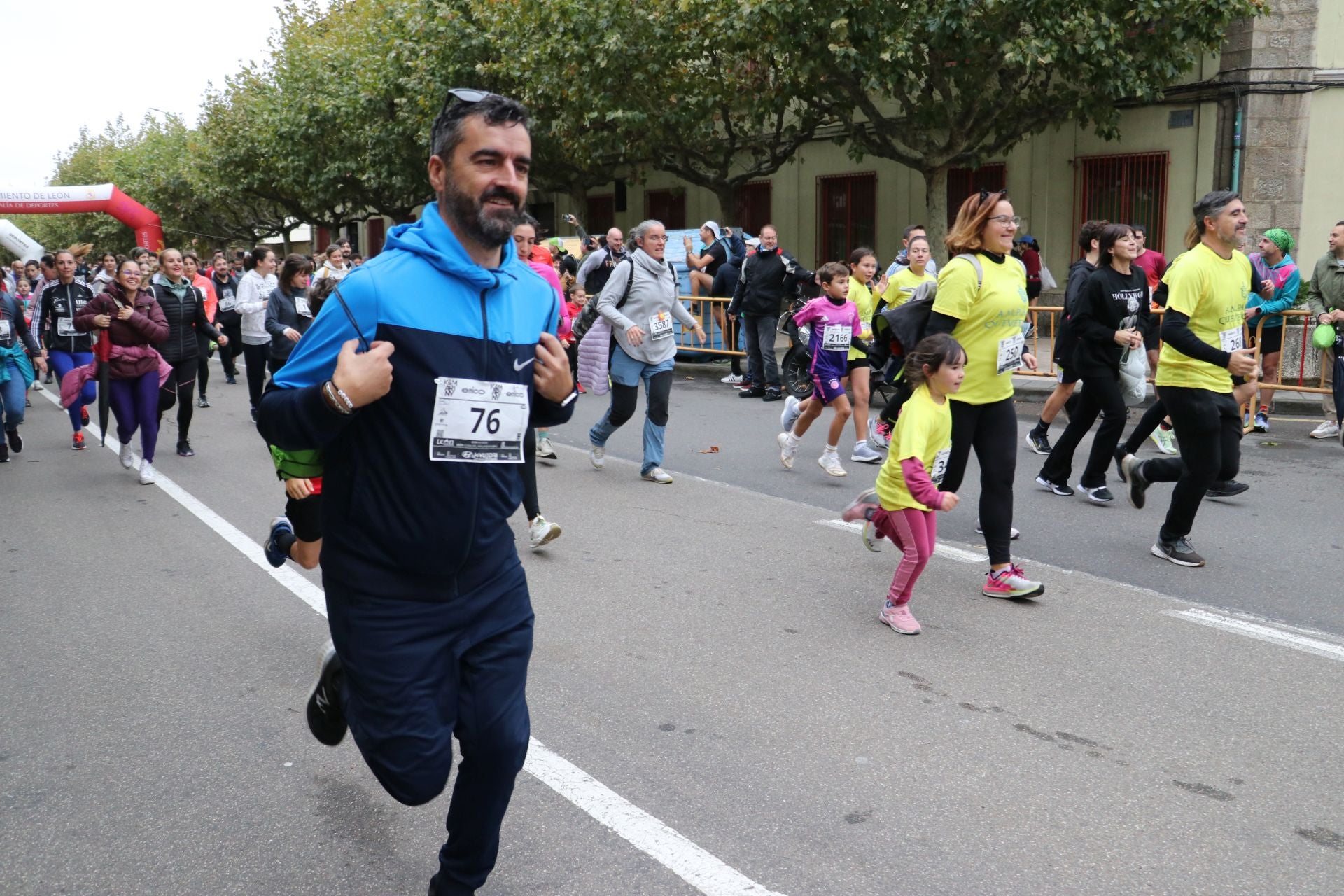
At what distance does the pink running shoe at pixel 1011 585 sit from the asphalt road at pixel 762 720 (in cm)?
6

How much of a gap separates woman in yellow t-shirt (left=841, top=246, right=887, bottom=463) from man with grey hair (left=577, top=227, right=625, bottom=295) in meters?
2.33

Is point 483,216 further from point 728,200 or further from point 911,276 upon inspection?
point 728,200

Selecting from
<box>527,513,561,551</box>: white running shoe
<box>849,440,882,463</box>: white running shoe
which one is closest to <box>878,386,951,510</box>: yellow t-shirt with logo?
<box>527,513,561,551</box>: white running shoe

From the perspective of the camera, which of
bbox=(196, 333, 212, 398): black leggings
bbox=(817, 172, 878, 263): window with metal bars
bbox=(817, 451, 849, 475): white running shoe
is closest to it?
bbox=(817, 451, 849, 475): white running shoe

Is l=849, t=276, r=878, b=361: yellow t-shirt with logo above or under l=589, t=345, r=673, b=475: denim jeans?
above

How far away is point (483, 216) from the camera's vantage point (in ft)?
8.93

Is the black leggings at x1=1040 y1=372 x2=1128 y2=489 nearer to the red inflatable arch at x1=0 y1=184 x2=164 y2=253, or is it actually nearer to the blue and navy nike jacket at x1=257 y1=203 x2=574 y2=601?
the blue and navy nike jacket at x1=257 y1=203 x2=574 y2=601

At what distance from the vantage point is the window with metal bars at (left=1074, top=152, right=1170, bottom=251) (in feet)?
64.7

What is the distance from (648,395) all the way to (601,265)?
4851 mm

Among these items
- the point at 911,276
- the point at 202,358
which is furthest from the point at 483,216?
the point at 202,358

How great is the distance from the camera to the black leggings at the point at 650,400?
8844mm

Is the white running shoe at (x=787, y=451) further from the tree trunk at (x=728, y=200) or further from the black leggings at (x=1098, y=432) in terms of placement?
the tree trunk at (x=728, y=200)

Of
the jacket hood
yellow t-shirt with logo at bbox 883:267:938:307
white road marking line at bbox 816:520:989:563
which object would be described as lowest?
white road marking line at bbox 816:520:989:563

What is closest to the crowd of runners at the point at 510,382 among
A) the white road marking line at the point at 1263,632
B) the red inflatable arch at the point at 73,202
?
the white road marking line at the point at 1263,632
